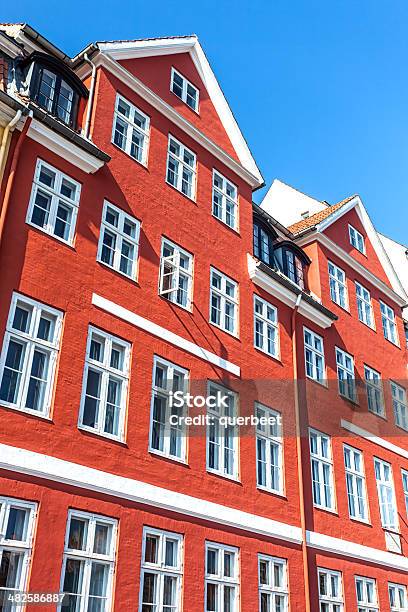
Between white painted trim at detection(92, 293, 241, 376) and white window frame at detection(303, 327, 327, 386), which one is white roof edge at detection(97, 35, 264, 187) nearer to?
white window frame at detection(303, 327, 327, 386)

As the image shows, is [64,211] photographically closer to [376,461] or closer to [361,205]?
[376,461]

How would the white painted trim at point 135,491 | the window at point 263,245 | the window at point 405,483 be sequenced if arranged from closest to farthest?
the white painted trim at point 135,491 → the window at point 263,245 → the window at point 405,483

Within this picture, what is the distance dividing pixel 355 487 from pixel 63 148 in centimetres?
1338

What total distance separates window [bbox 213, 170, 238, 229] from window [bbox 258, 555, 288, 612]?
937 centimetres

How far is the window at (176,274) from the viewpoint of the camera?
1630 centimetres

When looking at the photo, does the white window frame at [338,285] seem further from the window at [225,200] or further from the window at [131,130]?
the window at [131,130]

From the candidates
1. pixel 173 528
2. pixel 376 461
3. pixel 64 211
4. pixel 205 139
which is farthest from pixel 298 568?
pixel 205 139

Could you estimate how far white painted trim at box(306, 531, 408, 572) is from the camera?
1794 cm

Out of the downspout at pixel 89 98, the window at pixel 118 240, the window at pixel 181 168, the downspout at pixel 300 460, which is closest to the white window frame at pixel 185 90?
the window at pixel 181 168

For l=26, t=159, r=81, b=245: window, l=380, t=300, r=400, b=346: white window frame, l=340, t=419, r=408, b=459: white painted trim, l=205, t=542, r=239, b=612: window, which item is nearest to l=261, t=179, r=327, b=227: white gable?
l=380, t=300, r=400, b=346: white window frame

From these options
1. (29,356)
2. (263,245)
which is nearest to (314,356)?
(263,245)

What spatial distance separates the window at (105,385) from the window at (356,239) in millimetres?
15144

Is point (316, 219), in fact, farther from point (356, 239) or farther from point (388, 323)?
point (388, 323)

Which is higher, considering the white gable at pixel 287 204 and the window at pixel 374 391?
the white gable at pixel 287 204
